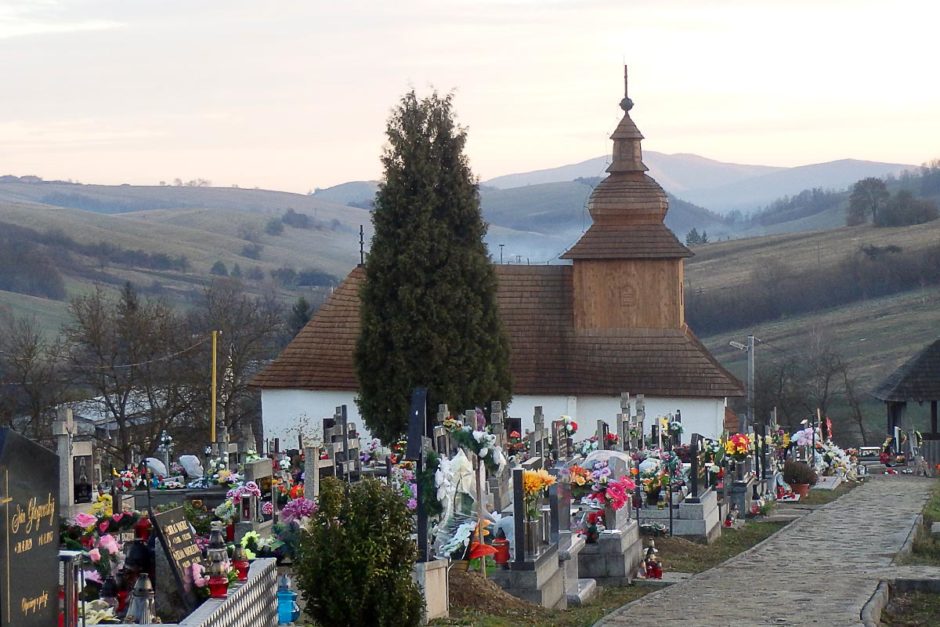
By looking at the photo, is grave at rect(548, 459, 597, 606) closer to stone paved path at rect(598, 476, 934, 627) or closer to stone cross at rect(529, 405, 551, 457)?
stone paved path at rect(598, 476, 934, 627)

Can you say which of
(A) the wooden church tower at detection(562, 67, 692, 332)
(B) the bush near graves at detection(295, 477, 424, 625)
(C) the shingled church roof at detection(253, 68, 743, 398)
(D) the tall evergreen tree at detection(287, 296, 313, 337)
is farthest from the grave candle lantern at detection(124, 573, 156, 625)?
(D) the tall evergreen tree at detection(287, 296, 313, 337)

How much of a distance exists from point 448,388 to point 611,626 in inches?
858

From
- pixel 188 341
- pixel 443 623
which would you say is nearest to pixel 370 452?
pixel 443 623

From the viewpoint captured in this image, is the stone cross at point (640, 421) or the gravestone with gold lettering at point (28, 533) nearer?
the gravestone with gold lettering at point (28, 533)

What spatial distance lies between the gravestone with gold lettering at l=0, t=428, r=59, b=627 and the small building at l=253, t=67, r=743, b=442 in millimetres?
31732

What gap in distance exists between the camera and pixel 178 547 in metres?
9.82

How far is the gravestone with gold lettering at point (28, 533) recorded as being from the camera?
7.58 m

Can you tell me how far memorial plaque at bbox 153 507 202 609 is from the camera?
31.6 feet

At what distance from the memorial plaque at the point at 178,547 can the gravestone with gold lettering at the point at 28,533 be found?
1457 millimetres

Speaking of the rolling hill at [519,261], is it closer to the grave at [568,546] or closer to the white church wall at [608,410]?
the white church wall at [608,410]

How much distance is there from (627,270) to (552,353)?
299cm

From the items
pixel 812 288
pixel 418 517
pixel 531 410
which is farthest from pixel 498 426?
pixel 812 288

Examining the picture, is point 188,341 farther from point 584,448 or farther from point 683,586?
point 683,586

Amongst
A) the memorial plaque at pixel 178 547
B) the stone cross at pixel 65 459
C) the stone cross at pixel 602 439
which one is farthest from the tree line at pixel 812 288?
the memorial plaque at pixel 178 547
